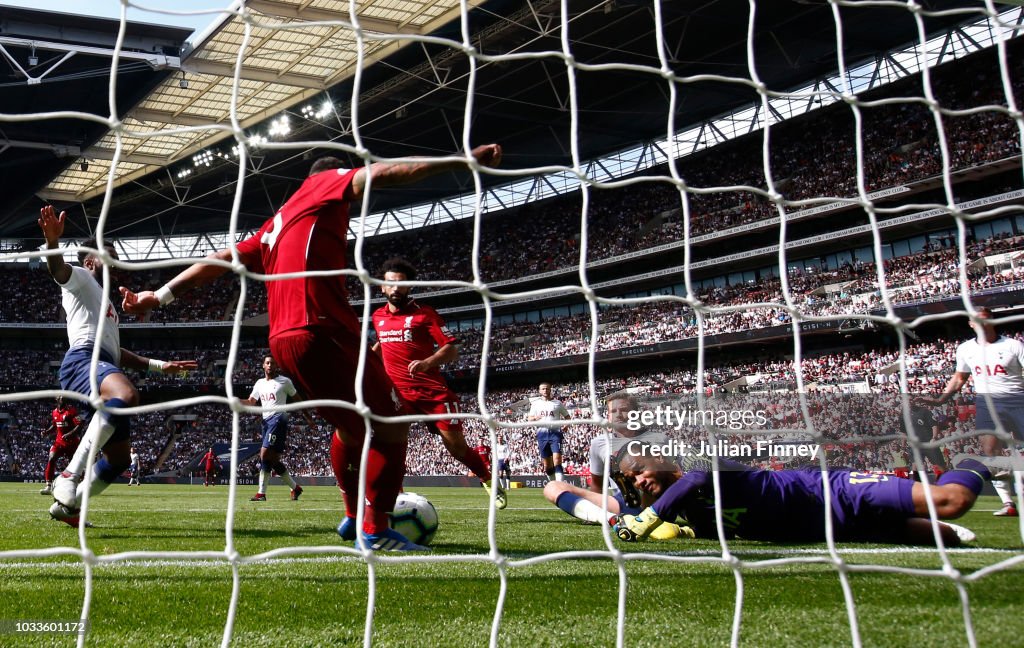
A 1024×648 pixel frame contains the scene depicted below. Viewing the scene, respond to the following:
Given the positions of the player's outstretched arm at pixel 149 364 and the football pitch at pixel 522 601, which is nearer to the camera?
the football pitch at pixel 522 601

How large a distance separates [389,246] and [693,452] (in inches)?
1360

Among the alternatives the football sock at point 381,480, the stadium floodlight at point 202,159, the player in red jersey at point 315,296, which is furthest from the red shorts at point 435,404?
the stadium floodlight at point 202,159

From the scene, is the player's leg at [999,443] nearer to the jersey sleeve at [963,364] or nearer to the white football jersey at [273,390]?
the jersey sleeve at [963,364]

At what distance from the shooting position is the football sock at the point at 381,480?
387 cm

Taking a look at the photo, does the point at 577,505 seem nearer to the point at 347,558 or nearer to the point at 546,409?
the point at 347,558

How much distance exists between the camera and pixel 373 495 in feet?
12.7

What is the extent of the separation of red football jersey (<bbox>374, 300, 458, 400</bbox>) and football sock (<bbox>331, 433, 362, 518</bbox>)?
227 centimetres

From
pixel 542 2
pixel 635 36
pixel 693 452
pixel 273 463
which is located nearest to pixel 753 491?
pixel 693 452

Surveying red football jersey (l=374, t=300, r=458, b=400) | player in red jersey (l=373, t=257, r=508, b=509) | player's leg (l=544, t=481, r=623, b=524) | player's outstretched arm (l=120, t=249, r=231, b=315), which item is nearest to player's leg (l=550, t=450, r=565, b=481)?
player in red jersey (l=373, t=257, r=508, b=509)

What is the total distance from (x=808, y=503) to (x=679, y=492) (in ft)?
2.08

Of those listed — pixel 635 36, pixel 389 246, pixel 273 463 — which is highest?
pixel 635 36

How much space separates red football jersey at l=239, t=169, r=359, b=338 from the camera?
3.34m

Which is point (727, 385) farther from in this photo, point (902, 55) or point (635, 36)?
point (902, 55)

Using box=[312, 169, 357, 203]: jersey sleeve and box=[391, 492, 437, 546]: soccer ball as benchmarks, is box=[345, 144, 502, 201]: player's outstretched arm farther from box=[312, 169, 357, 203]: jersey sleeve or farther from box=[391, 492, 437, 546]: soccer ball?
box=[391, 492, 437, 546]: soccer ball
